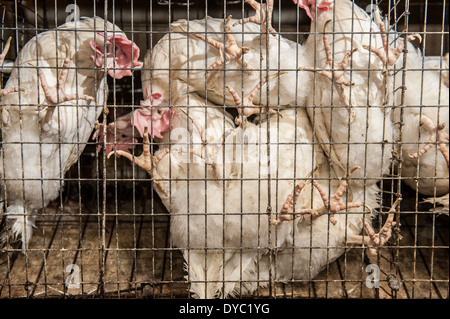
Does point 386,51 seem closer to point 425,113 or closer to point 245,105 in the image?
point 425,113

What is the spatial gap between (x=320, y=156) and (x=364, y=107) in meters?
0.33

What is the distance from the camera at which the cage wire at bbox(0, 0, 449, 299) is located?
73.5 inches

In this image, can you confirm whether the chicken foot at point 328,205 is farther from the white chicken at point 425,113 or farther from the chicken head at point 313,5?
the chicken head at point 313,5

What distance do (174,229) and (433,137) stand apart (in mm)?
1195

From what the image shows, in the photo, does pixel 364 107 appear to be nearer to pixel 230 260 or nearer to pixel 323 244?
pixel 323 244

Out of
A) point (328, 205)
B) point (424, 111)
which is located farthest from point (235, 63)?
point (424, 111)

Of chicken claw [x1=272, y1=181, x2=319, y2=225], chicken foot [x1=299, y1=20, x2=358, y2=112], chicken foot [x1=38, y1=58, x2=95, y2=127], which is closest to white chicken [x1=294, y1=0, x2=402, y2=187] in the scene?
chicken foot [x1=299, y1=20, x2=358, y2=112]

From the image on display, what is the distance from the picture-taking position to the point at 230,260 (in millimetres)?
2029

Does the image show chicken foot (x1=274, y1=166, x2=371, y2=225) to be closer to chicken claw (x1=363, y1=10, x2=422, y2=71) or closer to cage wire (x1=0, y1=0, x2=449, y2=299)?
cage wire (x1=0, y1=0, x2=449, y2=299)

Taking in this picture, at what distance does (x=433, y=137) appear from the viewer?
76.4 inches

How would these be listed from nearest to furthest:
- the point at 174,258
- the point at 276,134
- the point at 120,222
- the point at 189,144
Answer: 1. the point at 189,144
2. the point at 276,134
3. the point at 174,258
4. the point at 120,222

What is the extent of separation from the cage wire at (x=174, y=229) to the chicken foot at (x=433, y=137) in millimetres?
29

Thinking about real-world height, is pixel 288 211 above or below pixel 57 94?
below

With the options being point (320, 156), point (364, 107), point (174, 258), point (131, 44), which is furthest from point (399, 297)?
point (131, 44)
